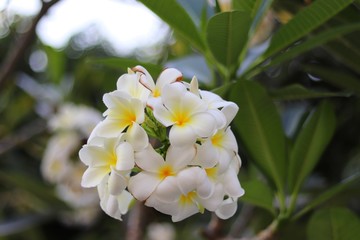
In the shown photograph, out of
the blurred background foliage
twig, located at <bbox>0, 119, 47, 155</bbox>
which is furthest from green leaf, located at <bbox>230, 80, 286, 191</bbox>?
twig, located at <bbox>0, 119, 47, 155</bbox>

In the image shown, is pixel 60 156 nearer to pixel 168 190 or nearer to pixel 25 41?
pixel 25 41

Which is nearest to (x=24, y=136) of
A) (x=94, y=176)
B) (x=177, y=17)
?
(x=177, y=17)

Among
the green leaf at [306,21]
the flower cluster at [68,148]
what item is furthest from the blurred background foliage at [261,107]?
the flower cluster at [68,148]

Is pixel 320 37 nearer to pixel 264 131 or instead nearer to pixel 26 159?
pixel 264 131

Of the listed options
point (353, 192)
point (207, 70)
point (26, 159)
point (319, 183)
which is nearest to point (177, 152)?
point (207, 70)

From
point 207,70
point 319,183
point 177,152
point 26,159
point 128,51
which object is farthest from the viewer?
point 128,51

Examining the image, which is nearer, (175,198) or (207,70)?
(175,198)
